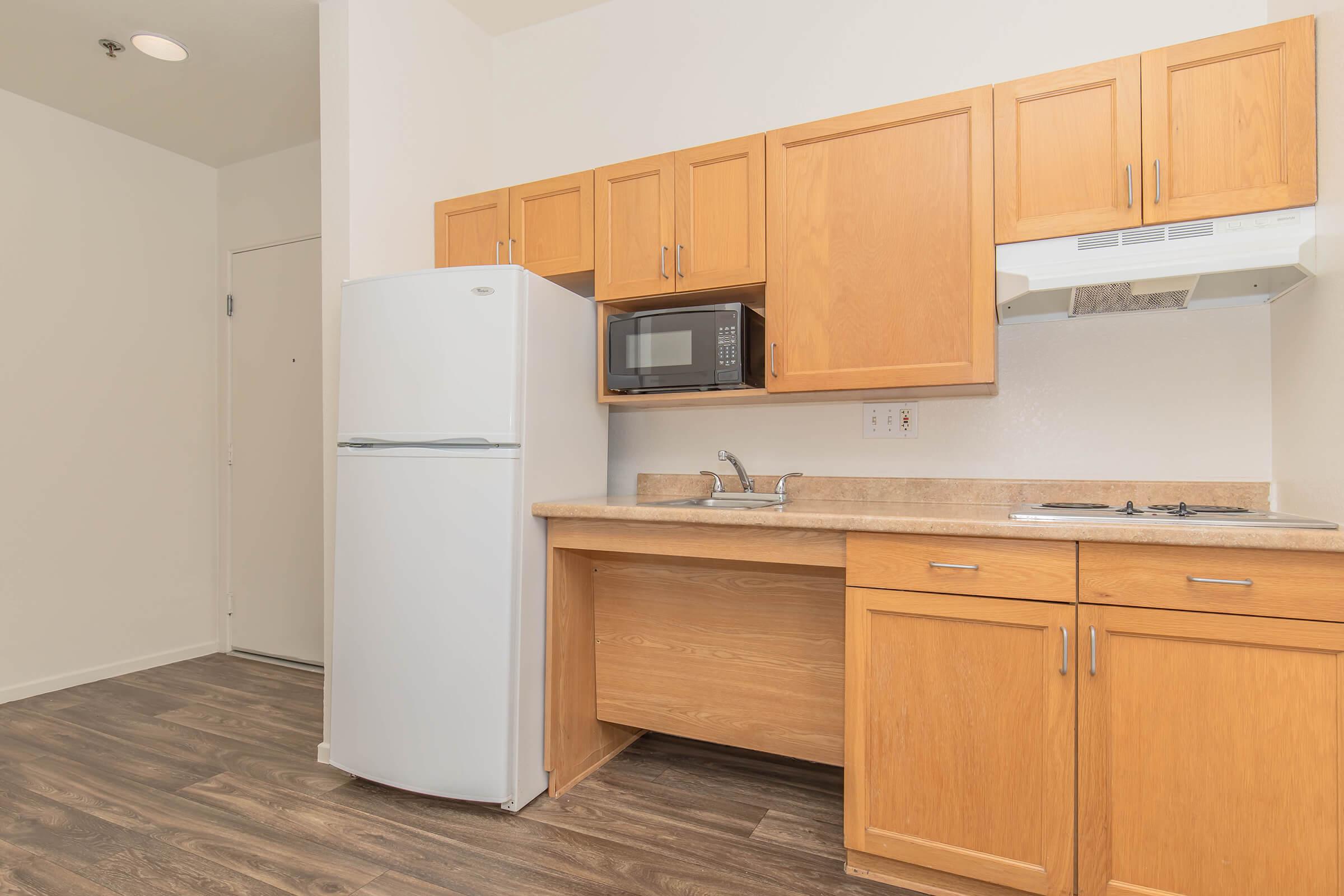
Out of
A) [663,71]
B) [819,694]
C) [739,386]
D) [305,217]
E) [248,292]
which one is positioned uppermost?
[663,71]

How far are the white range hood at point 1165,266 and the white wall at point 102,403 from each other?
13.2 feet

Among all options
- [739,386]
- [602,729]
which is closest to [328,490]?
[602,729]

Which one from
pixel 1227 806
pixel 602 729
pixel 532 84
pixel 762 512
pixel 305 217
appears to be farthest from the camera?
pixel 305 217

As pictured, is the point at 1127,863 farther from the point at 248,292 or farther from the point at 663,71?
the point at 248,292

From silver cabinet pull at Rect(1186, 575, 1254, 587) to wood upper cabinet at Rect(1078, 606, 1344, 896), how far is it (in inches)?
2.6

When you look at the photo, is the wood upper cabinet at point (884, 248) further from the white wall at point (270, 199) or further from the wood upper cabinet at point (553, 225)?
the white wall at point (270, 199)

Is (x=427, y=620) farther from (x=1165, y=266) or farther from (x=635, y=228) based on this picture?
(x=1165, y=266)

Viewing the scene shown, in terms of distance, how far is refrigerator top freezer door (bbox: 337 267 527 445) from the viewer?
2.06 metres

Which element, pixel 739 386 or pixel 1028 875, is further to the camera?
pixel 739 386

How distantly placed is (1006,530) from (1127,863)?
0.73m

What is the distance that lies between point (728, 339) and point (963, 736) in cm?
128

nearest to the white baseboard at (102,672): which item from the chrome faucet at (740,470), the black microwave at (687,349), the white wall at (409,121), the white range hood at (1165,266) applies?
the white wall at (409,121)

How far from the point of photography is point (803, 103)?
2506 millimetres

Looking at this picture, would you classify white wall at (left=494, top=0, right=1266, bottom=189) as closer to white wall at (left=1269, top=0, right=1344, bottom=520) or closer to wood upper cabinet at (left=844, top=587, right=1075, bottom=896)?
white wall at (left=1269, top=0, right=1344, bottom=520)
